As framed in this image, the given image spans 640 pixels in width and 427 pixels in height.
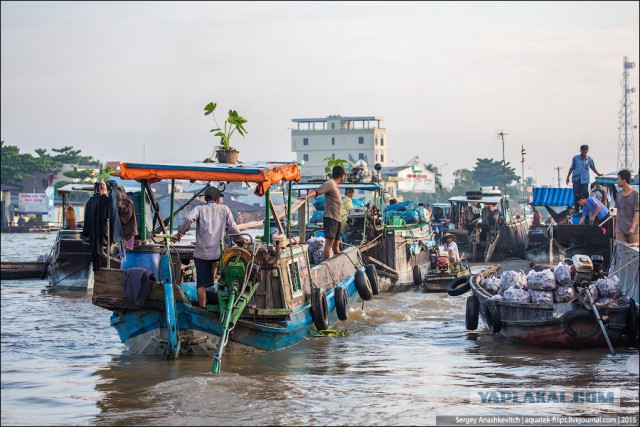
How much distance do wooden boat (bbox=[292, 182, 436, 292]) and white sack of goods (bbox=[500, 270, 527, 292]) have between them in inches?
234

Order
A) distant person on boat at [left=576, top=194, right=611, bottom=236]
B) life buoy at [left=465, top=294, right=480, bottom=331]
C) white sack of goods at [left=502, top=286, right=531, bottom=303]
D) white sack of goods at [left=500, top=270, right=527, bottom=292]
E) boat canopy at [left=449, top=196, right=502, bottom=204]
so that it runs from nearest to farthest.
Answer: white sack of goods at [left=502, top=286, right=531, bottom=303] < white sack of goods at [left=500, top=270, right=527, bottom=292] < life buoy at [left=465, top=294, right=480, bottom=331] < distant person on boat at [left=576, top=194, right=611, bottom=236] < boat canopy at [left=449, top=196, right=502, bottom=204]

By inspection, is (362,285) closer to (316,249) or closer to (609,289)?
(316,249)

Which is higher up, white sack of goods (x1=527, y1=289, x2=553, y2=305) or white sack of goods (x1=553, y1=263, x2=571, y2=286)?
white sack of goods (x1=553, y1=263, x2=571, y2=286)

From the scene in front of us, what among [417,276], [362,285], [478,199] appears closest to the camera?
[362,285]

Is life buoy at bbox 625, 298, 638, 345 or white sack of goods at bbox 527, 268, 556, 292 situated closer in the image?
life buoy at bbox 625, 298, 638, 345

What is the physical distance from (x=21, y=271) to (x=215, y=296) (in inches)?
603

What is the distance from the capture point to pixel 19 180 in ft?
223

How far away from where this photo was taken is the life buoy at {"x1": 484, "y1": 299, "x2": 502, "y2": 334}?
12.6 m

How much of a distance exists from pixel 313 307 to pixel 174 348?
2.31 meters

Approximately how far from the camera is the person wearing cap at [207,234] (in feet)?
36.5

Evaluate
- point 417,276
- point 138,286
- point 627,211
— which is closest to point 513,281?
point 627,211

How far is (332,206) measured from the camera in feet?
49.2

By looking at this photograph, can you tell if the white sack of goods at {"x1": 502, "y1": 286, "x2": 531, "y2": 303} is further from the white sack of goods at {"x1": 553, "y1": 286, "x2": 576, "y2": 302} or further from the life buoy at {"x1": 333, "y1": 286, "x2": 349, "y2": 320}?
the life buoy at {"x1": 333, "y1": 286, "x2": 349, "y2": 320}

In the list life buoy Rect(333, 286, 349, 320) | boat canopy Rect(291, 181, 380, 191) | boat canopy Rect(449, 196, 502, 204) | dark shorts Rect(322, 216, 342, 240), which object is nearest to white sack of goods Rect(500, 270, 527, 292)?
life buoy Rect(333, 286, 349, 320)
